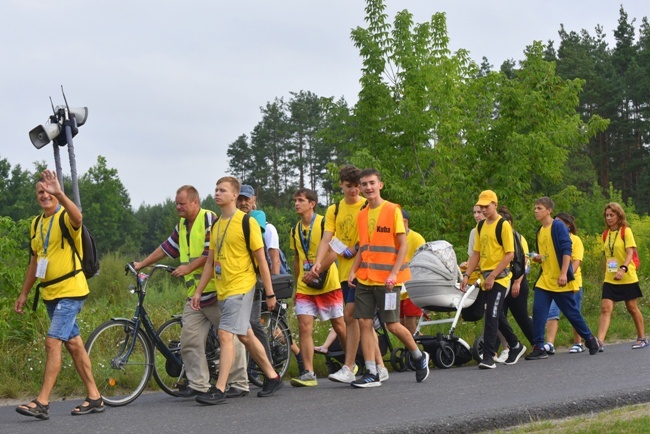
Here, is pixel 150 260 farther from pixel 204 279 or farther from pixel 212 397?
pixel 212 397

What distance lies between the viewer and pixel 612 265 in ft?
46.8

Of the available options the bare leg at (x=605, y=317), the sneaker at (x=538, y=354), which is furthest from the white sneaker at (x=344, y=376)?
the bare leg at (x=605, y=317)

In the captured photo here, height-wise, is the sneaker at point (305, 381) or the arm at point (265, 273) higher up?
the arm at point (265, 273)

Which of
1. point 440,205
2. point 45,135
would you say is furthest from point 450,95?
point 45,135

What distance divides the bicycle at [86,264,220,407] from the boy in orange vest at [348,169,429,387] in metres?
1.42

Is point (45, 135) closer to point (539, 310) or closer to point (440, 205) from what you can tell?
point (539, 310)

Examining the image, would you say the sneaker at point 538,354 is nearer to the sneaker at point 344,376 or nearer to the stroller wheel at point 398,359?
the stroller wheel at point 398,359

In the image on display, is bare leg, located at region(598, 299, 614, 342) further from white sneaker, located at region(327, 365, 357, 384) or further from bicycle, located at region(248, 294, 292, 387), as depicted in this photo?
bicycle, located at region(248, 294, 292, 387)

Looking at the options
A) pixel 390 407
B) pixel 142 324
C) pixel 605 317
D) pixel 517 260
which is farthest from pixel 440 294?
pixel 142 324

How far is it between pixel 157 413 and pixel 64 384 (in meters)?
2.31

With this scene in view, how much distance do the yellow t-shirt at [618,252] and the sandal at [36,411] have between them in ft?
27.9

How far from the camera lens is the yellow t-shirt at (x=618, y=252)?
46.6 feet

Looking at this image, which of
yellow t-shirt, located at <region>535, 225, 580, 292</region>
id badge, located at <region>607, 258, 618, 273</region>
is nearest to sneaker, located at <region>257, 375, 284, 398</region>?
yellow t-shirt, located at <region>535, 225, 580, 292</region>

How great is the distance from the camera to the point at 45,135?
13.2 m
